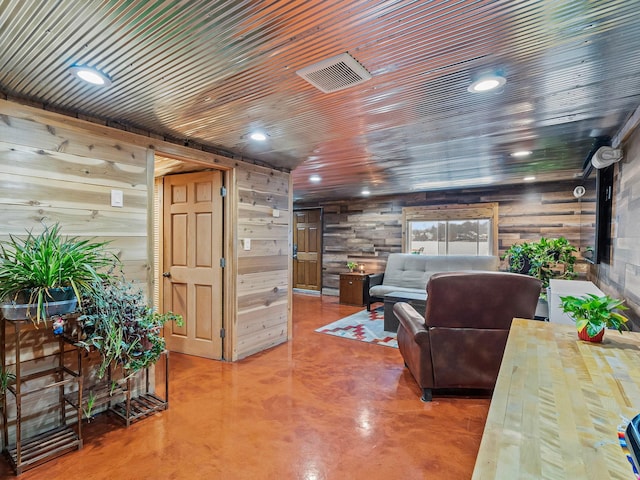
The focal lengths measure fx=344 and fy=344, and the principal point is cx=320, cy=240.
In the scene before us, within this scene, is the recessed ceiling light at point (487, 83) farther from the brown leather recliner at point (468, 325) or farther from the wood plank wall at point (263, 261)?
the wood plank wall at point (263, 261)

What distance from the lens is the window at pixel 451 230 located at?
6027 millimetres

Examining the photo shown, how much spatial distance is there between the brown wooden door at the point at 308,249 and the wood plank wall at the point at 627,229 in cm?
548

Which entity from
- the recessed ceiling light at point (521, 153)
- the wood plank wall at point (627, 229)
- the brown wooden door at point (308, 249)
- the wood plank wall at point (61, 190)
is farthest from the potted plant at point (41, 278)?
the brown wooden door at point (308, 249)

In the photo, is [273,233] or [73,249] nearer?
[73,249]

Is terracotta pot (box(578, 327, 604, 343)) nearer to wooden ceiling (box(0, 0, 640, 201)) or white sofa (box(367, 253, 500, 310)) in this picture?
wooden ceiling (box(0, 0, 640, 201))

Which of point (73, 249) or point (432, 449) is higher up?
point (73, 249)

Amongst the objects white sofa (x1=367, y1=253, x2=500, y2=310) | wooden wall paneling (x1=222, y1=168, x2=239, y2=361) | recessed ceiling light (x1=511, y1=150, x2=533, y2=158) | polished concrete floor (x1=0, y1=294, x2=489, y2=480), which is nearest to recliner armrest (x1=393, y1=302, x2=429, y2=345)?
polished concrete floor (x1=0, y1=294, x2=489, y2=480)

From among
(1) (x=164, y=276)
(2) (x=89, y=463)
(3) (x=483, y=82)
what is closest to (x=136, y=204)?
(1) (x=164, y=276)

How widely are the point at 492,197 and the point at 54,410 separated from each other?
6.24 metres

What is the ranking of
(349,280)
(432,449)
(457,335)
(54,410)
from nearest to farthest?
(432,449)
(54,410)
(457,335)
(349,280)

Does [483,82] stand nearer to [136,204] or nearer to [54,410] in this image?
[136,204]

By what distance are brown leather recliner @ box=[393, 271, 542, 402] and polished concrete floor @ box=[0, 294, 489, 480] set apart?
22cm

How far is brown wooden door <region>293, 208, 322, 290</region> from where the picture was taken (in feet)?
25.8

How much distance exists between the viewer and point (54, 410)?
228 cm
